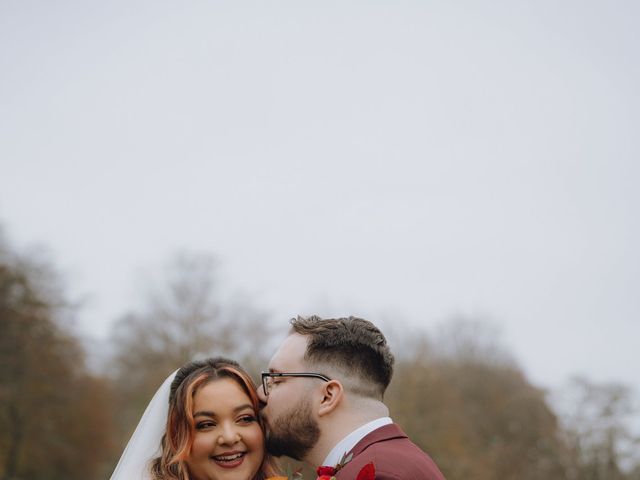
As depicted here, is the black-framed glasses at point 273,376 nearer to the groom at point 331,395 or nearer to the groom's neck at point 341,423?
the groom at point 331,395

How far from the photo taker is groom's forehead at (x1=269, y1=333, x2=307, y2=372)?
490 centimetres

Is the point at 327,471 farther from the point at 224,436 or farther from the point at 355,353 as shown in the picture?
the point at 224,436

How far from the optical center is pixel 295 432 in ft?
15.7

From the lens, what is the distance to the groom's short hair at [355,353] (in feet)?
15.5

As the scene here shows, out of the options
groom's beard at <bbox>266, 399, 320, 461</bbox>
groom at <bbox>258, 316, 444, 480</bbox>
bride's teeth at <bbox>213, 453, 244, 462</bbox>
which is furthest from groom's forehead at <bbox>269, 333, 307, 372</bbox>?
bride's teeth at <bbox>213, 453, 244, 462</bbox>

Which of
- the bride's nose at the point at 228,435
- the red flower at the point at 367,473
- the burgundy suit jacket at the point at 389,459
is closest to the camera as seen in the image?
the red flower at the point at 367,473

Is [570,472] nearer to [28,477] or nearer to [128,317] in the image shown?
[128,317]

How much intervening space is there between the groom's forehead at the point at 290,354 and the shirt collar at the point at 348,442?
60 cm

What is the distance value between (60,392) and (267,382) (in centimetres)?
2607

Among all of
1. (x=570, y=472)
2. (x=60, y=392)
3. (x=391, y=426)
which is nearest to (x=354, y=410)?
(x=391, y=426)

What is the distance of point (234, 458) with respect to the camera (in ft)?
17.7

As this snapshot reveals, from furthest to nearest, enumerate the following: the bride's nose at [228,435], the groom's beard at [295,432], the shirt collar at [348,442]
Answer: the bride's nose at [228,435], the groom's beard at [295,432], the shirt collar at [348,442]

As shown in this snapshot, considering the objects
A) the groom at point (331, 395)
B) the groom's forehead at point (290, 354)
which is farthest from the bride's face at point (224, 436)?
the groom's forehead at point (290, 354)

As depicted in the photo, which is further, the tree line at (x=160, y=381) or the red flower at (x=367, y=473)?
the tree line at (x=160, y=381)
